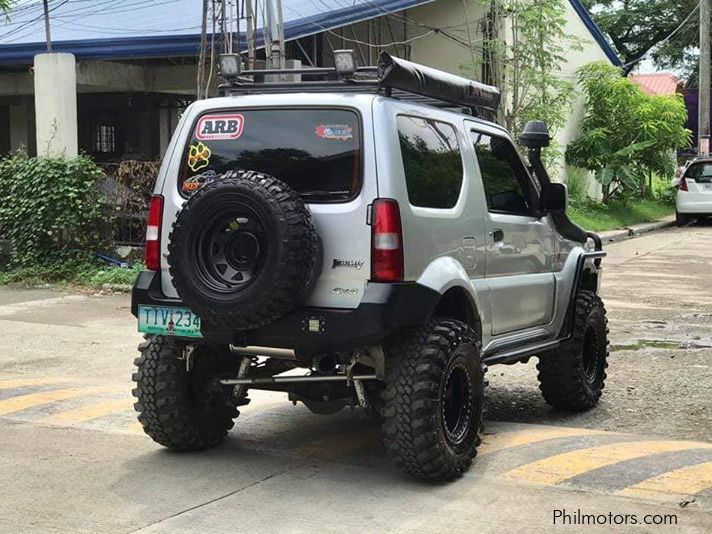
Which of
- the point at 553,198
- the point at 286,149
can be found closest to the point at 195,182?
the point at 286,149

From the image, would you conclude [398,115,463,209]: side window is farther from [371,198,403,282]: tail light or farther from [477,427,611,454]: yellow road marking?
[477,427,611,454]: yellow road marking

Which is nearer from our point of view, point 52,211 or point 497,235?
point 497,235

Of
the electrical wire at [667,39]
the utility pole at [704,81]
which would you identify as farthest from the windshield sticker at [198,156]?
the electrical wire at [667,39]

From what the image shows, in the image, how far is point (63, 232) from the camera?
1387 cm

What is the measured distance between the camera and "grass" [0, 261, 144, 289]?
1334cm

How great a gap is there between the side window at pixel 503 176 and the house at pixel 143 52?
8.48m

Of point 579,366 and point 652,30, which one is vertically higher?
point 652,30

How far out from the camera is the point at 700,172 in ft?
79.8

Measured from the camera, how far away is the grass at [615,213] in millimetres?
22656

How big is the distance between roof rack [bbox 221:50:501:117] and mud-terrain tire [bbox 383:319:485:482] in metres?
1.29

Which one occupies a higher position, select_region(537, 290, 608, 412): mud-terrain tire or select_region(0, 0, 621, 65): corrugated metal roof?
select_region(0, 0, 621, 65): corrugated metal roof

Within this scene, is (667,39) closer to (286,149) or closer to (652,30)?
(652,30)

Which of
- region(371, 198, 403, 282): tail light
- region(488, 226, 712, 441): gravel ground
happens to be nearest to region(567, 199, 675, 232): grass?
region(488, 226, 712, 441): gravel ground

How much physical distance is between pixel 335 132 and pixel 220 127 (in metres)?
0.69
